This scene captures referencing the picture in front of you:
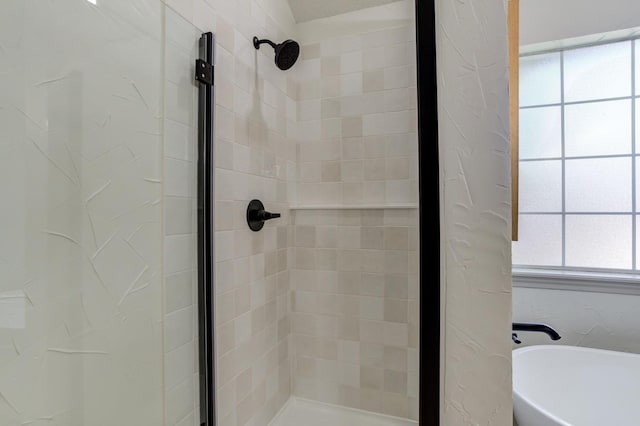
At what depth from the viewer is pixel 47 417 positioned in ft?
1.71

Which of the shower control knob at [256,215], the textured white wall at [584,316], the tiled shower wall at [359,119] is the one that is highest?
the tiled shower wall at [359,119]

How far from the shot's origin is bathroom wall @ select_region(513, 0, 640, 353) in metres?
1.36

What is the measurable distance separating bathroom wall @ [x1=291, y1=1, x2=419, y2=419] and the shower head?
250mm

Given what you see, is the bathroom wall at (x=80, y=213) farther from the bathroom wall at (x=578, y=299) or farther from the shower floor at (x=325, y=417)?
the bathroom wall at (x=578, y=299)

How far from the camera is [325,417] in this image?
132 cm

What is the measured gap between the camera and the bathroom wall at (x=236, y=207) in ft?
2.56

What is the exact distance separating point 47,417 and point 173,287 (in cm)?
31

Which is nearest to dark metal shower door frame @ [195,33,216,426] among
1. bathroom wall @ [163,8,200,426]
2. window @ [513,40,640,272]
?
bathroom wall @ [163,8,200,426]

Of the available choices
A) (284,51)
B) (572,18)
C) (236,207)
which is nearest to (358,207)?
(236,207)

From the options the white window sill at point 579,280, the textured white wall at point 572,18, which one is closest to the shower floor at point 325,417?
the white window sill at point 579,280

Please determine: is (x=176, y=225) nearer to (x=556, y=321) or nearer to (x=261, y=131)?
(x=261, y=131)

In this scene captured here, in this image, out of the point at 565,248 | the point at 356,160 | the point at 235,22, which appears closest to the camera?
the point at 235,22

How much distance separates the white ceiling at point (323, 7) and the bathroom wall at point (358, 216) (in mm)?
26

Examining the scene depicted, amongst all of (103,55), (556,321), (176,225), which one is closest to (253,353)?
(176,225)
